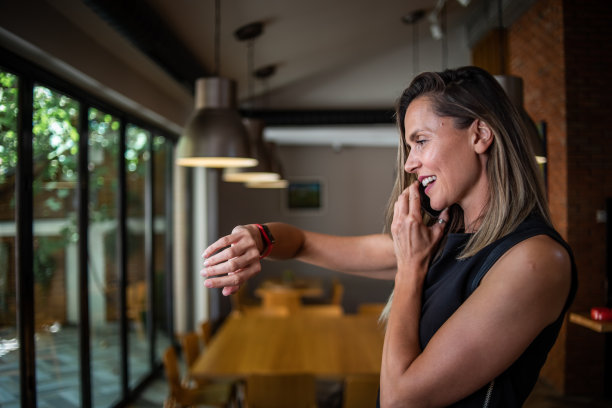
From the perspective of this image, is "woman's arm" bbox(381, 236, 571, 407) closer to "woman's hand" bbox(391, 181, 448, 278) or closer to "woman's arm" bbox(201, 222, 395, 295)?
"woman's hand" bbox(391, 181, 448, 278)

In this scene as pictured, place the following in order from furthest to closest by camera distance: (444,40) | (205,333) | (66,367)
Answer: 1. (444,40)
2. (205,333)
3. (66,367)

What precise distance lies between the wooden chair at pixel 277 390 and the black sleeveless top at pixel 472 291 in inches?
84.3

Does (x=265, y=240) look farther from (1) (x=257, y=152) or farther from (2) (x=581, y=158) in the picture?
(1) (x=257, y=152)

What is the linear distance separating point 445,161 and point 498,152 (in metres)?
0.11

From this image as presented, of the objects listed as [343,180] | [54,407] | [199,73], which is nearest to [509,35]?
[199,73]

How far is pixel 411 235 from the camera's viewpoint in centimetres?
101

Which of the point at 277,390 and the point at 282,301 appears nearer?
the point at 277,390

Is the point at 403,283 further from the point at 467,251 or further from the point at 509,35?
the point at 509,35

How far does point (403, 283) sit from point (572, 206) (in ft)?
4.61

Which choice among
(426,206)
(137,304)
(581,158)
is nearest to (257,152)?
(137,304)

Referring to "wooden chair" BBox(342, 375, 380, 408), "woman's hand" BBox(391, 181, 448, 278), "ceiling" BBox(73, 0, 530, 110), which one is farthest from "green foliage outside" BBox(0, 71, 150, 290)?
"woman's hand" BBox(391, 181, 448, 278)

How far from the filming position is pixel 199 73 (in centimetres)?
476

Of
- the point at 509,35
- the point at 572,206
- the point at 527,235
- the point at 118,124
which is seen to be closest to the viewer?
the point at 527,235

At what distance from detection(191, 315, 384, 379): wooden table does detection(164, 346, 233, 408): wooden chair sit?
0.57 feet
